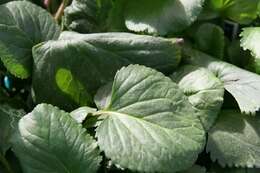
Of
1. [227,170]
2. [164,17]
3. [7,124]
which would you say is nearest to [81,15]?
[164,17]

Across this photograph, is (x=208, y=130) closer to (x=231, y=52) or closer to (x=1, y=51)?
(x=231, y=52)

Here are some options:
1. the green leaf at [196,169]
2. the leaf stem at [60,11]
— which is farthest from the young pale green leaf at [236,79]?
the leaf stem at [60,11]

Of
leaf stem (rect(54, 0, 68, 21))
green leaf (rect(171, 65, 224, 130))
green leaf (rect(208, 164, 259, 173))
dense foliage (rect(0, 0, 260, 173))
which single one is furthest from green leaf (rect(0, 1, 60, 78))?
green leaf (rect(208, 164, 259, 173))

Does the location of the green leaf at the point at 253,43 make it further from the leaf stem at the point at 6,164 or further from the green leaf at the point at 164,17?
the leaf stem at the point at 6,164

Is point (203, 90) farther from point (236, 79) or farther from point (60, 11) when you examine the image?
point (60, 11)

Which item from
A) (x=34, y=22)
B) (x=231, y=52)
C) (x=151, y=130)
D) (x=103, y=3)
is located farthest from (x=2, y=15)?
(x=231, y=52)

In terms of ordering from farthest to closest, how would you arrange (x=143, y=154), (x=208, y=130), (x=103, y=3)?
(x=103, y=3), (x=208, y=130), (x=143, y=154)

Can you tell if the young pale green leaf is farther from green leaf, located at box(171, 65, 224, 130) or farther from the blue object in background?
the blue object in background
